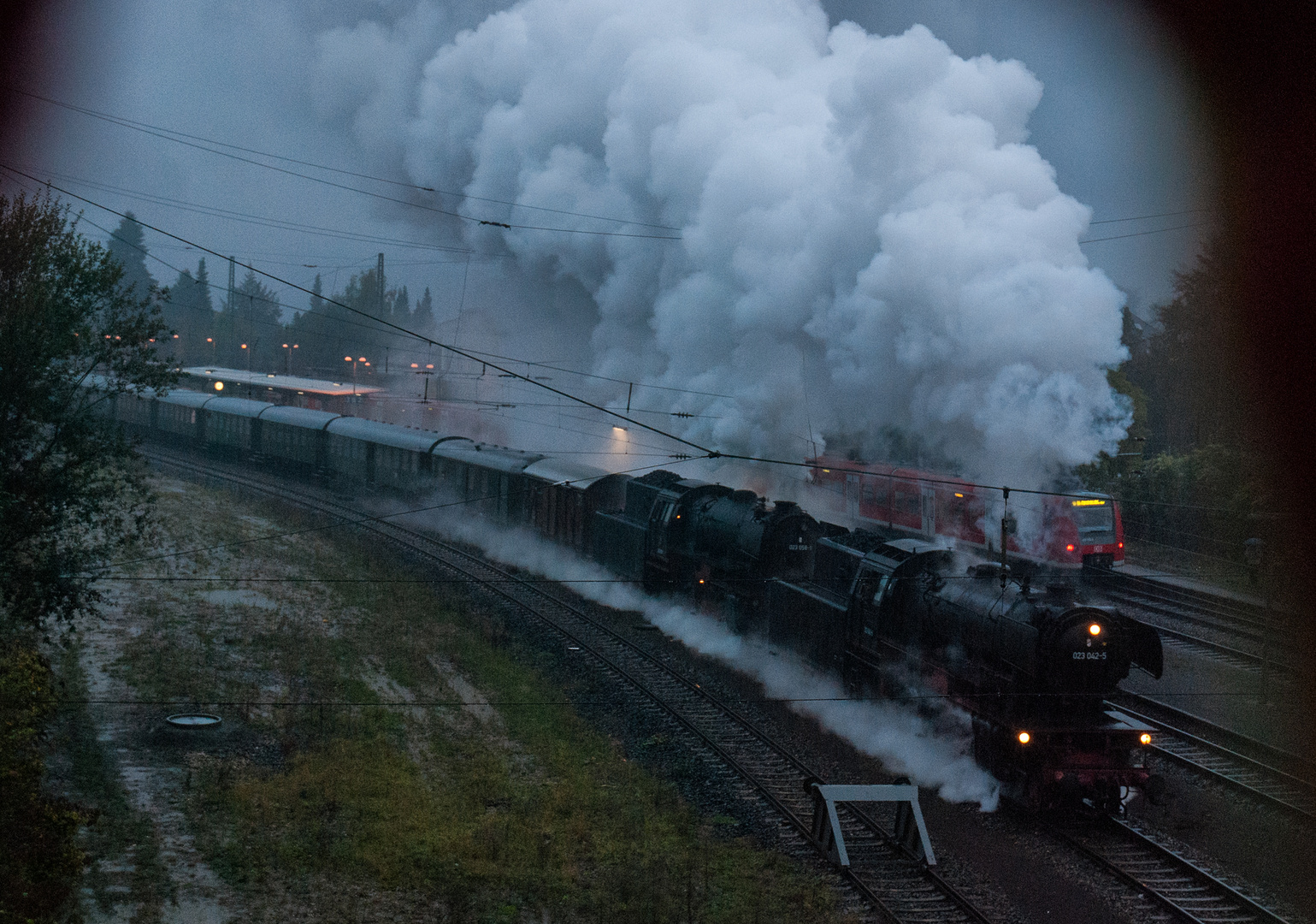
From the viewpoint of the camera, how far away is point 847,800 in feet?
37.0

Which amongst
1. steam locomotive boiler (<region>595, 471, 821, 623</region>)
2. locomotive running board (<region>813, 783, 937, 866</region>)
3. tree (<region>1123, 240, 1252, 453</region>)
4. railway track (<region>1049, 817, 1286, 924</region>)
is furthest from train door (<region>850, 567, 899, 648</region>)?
tree (<region>1123, 240, 1252, 453</region>)

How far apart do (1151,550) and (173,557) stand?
2828cm

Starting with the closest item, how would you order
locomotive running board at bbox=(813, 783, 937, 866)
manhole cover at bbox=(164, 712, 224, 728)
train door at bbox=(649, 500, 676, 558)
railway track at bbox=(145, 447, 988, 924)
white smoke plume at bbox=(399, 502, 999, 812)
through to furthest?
railway track at bbox=(145, 447, 988, 924) → locomotive running board at bbox=(813, 783, 937, 866) → white smoke plume at bbox=(399, 502, 999, 812) → manhole cover at bbox=(164, 712, 224, 728) → train door at bbox=(649, 500, 676, 558)

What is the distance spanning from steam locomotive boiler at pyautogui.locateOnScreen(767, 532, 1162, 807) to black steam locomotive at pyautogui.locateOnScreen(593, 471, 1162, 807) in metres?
0.02

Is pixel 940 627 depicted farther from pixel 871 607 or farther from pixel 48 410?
pixel 48 410

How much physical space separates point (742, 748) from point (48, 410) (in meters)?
10.5


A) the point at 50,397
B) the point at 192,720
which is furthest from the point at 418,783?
the point at 50,397

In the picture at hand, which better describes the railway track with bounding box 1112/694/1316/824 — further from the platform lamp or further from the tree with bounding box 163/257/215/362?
the tree with bounding box 163/257/215/362

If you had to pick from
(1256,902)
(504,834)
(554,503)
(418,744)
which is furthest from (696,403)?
(1256,902)

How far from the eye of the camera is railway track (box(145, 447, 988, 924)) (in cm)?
1026

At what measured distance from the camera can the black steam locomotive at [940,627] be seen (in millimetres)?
11773

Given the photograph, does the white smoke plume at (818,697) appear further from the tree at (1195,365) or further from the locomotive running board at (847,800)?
the tree at (1195,365)

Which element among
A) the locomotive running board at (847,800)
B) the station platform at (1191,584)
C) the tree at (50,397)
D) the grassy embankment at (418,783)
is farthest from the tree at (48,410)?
the station platform at (1191,584)

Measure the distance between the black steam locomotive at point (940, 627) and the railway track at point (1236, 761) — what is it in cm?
111
